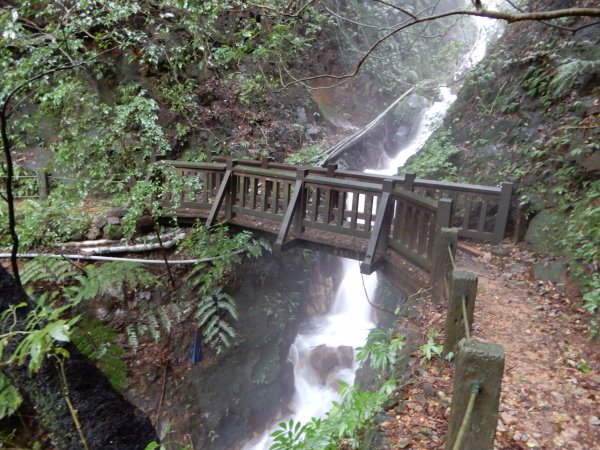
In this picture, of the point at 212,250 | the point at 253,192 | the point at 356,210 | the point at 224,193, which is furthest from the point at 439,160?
the point at 212,250

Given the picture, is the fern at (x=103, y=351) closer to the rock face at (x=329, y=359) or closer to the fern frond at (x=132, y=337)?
the fern frond at (x=132, y=337)

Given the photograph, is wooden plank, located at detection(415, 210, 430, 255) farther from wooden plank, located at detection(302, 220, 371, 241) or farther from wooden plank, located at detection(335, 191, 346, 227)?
wooden plank, located at detection(335, 191, 346, 227)

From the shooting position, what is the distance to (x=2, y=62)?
13.3ft

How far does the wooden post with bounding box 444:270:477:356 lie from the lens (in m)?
3.21

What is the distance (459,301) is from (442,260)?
1.17 m

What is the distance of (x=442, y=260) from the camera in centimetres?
439

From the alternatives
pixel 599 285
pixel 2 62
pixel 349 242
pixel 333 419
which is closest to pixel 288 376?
pixel 349 242

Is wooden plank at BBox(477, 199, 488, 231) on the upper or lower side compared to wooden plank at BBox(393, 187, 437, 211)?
lower

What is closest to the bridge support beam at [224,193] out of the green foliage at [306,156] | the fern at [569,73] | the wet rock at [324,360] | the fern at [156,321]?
the fern at [156,321]

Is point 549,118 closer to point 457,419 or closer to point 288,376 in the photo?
point 457,419

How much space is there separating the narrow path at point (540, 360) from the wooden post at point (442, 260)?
53 centimetres

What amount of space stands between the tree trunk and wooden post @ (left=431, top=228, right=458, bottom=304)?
3.44 metres

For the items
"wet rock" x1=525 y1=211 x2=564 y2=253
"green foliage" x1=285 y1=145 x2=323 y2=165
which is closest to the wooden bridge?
"wet rock" x1=525 y1=211 x2=564 y2=253

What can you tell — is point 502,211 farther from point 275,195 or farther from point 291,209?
point 275,195
